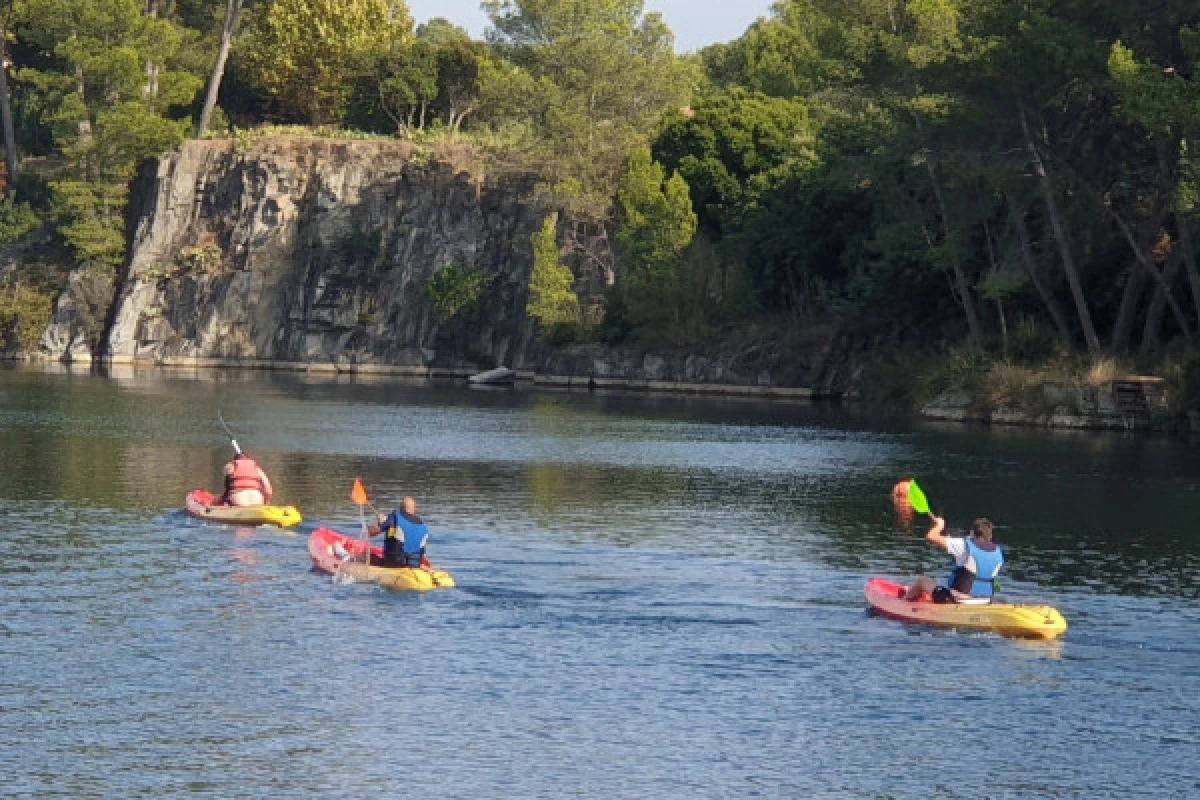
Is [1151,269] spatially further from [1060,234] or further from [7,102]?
[7,102]

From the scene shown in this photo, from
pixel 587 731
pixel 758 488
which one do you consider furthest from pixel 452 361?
pixel 587 731

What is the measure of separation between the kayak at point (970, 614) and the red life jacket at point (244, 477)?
1585 centimetres

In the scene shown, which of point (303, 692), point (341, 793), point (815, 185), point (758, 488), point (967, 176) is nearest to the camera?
point (341, 793)

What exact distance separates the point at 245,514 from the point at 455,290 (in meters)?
75.0

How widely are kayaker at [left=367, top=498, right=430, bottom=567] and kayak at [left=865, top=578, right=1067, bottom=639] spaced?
8.25 meters

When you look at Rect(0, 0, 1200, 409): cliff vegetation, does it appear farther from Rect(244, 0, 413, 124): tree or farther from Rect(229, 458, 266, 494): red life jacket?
Rect(229, 458, 266, 494): red life jacket

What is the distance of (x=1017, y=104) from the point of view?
74625 mm

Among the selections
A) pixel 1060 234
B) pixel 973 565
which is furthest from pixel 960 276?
pixel 973 565

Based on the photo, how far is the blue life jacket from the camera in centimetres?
3534

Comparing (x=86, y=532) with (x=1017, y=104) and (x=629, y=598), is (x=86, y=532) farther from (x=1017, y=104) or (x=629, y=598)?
(x=1017, y=104)

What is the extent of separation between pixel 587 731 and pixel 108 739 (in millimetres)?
6146

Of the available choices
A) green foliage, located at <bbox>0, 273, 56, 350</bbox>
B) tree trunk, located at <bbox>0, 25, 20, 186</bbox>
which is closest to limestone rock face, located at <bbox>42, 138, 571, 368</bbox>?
green foliage, located at <bbox>0, 273, 56, 350</bbox>

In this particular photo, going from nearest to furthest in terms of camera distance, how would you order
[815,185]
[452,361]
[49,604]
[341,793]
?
[341,793] < [49,604] < [815,185] < [452,361]

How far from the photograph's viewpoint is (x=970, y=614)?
106ft
